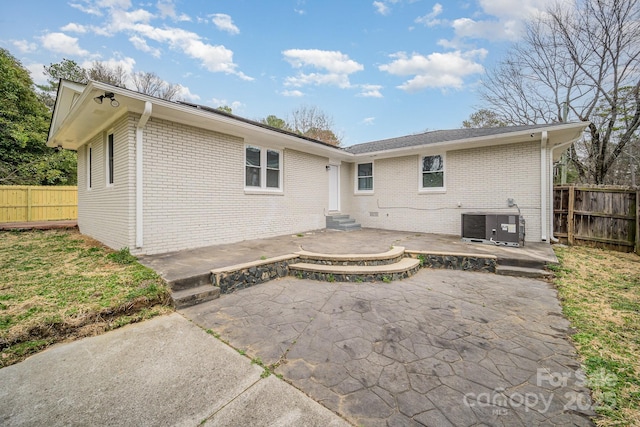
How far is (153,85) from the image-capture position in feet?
65.5

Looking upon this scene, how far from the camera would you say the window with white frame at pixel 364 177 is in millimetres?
10172

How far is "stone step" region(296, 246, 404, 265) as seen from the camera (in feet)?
16.0

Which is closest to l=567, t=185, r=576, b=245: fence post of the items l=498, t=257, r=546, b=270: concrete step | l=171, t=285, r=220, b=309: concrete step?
l=498, t=257, r=546, b=270: concrete step

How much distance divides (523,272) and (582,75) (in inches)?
575

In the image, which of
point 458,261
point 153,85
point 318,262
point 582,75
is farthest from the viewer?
point 153,85

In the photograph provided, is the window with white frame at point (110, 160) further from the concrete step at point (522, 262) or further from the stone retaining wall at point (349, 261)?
the concrete step at point (522, 262)

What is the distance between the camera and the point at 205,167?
19.8ft

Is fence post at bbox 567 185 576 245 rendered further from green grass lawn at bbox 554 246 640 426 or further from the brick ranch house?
green grass lawn at bbox 554 246 640 426

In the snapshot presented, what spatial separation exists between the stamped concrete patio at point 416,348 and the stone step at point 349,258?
2.37 ft

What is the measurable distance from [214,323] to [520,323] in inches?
142

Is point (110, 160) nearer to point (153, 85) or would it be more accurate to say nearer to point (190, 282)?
point (190, 282)

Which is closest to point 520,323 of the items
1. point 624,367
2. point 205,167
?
point 624,367

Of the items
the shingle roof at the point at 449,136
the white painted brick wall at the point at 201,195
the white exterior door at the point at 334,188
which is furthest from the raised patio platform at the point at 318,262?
the white exterior door at the point at 334,188

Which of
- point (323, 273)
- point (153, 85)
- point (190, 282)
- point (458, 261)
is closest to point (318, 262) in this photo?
point (323, 273)
